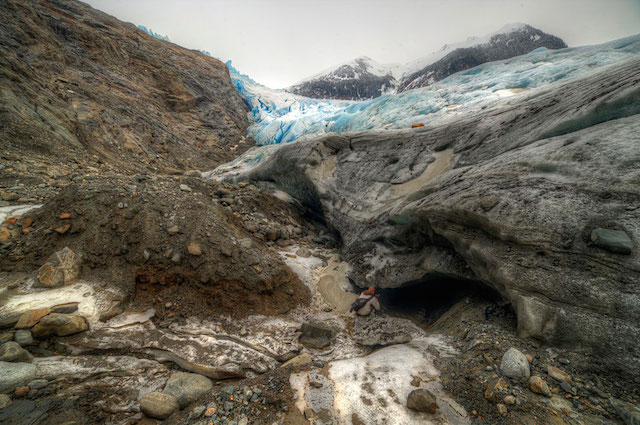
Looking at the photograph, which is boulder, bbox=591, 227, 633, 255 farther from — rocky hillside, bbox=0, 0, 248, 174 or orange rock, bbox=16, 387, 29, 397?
rocky hillside, bbox=0, 0, 248, 174

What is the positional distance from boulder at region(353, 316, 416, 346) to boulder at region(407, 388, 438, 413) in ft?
4.01

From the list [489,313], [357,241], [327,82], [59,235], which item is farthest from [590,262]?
[327,82]

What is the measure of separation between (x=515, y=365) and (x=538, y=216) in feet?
5.00

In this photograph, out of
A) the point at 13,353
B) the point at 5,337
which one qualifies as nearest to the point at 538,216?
the point at 13,353

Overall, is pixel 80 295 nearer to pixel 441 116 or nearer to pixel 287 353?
pixel 287 353

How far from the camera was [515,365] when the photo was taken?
76.8 inches

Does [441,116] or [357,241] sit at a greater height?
[441,116]

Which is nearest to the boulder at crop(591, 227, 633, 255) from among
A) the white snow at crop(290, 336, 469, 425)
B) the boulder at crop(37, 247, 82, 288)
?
the white snow at crop(290, 336, 469, 425)

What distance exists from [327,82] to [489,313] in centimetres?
3005

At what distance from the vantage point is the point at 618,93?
9.14 ft

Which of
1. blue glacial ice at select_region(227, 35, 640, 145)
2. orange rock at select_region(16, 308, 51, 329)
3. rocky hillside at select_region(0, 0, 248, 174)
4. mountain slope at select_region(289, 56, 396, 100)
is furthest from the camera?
mountain slope at select_region(289, 56, 396, 100)

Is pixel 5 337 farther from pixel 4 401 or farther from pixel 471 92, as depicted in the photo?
pixel 471 92

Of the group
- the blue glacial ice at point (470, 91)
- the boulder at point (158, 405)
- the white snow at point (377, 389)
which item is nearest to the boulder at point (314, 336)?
the white snow at point (377, 389)

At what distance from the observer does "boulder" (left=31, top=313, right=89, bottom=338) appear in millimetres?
2551
